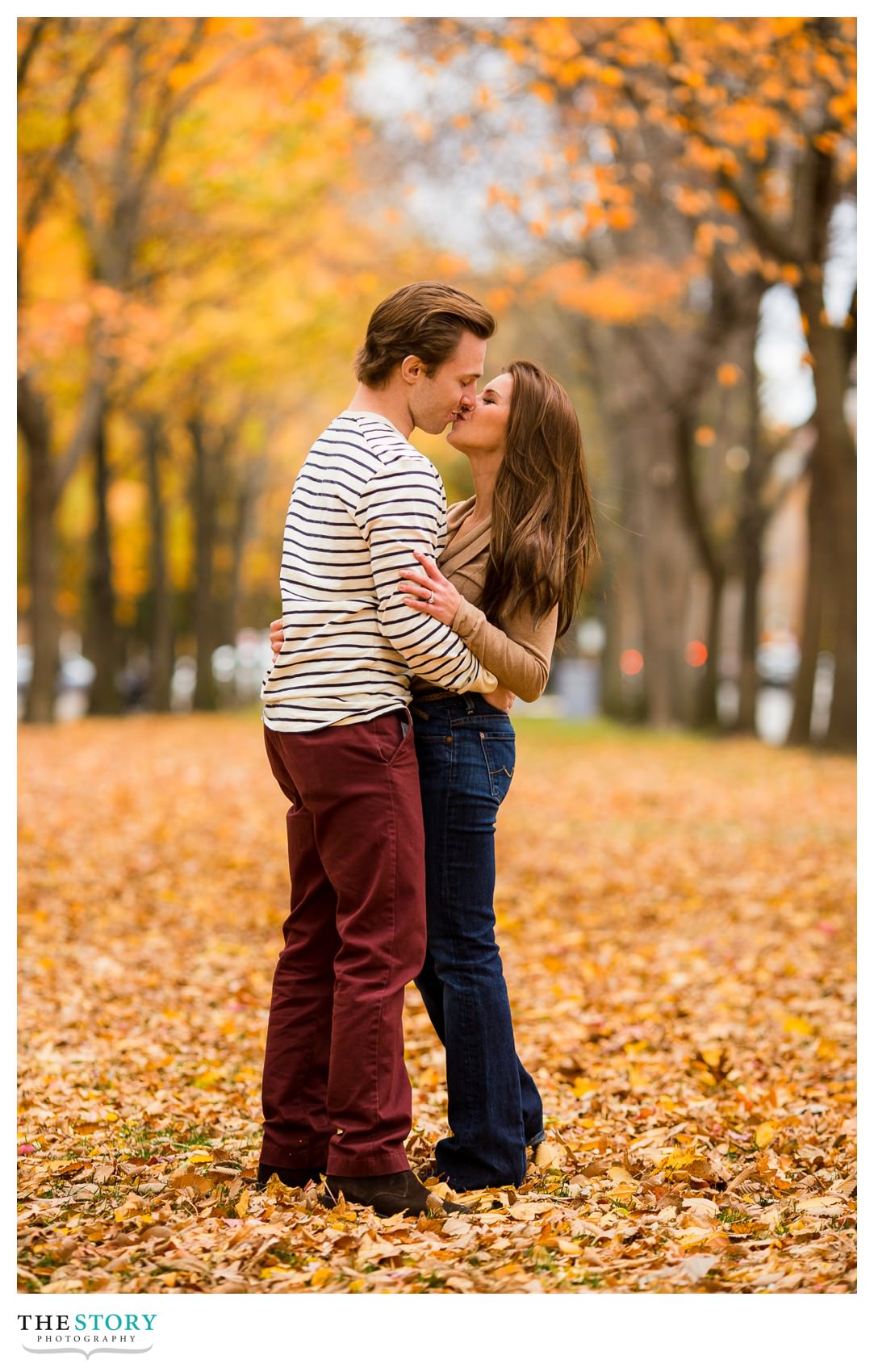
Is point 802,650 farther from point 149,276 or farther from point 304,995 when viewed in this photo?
point 304,995

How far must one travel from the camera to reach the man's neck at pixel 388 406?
3.86 meters

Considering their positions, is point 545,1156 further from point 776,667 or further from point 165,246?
point 776,667

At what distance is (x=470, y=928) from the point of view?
12.9ft

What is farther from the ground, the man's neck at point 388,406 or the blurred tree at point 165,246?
the blurred tree at point 165,246

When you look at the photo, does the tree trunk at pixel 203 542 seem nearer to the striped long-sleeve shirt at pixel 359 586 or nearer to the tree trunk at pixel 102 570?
the tree trunk at pixel 102 570

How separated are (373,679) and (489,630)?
1.01ft

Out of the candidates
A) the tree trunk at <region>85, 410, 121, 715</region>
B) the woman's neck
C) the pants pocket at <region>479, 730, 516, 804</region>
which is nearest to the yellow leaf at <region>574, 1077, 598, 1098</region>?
the pants pocket at <region>479, 730, 516, 804</region>

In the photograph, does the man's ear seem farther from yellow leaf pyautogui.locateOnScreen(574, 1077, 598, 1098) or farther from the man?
yellow leaf pyautogui.locateOnScreen(574, 1077, 598, 1098)

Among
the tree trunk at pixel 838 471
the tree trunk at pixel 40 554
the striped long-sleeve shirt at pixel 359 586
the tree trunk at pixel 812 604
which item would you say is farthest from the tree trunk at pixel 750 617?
the striped long-sleeve shirt at pixel 359 586

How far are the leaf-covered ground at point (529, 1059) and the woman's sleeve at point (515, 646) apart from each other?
130 cm

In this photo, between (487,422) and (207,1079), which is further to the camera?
(207,1079)

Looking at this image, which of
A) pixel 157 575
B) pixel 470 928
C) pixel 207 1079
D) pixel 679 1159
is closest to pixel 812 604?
pixel 157 575

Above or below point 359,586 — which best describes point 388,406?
above

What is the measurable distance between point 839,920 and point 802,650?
10.7 metres
